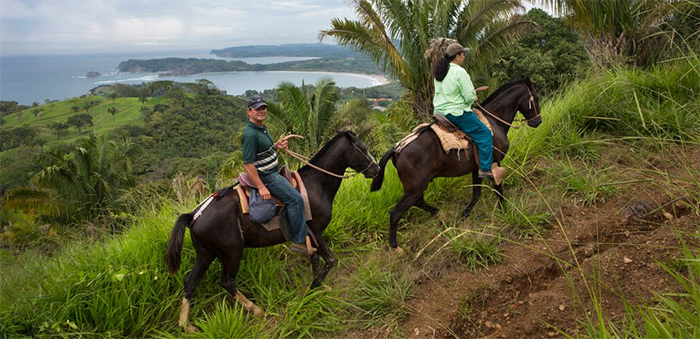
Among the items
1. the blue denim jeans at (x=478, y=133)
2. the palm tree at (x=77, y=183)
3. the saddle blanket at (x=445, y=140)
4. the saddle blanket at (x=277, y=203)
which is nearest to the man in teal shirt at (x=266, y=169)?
the saddle blanket at (x=277, y=203)

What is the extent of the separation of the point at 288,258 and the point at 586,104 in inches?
200

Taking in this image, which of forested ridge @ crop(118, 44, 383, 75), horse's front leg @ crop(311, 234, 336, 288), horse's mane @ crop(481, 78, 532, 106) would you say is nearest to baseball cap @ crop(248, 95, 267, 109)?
horse's front leg @ crop(311, 234, 336, 288)

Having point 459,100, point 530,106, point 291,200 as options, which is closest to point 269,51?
point 530,106

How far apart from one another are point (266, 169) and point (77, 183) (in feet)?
55.5

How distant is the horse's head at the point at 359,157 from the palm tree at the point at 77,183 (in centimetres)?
1272

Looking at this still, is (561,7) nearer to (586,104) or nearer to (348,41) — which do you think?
(586,104)

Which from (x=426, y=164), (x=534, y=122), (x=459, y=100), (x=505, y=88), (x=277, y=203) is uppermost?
(x=505, y=88)

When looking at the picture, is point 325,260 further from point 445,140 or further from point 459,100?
point 459,100

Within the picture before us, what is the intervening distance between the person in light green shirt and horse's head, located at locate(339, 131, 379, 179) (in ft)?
3.99

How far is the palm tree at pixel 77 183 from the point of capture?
15.3 meters

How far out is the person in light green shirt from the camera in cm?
468

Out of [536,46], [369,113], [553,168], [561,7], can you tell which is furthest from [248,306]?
[536,46]

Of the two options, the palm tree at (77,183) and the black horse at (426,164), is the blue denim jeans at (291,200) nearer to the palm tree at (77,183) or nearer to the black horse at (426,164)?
the black horse at (426,164)

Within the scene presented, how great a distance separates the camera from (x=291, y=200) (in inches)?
151
